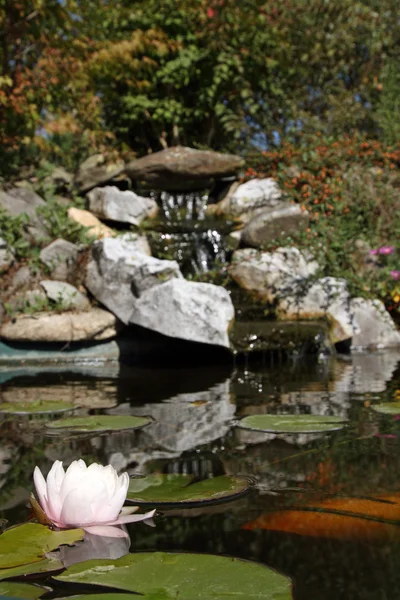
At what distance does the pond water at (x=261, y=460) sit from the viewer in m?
1.55

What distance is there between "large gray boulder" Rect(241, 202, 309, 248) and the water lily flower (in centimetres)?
649

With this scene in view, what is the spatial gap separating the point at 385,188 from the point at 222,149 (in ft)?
11.4

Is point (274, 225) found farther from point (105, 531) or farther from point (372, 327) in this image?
point (105, 531)

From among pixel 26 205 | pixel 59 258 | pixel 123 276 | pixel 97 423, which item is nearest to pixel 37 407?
A: pixel 97 423

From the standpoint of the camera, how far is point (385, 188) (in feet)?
27.8

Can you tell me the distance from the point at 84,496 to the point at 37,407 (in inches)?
84.2

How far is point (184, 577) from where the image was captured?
130 cm

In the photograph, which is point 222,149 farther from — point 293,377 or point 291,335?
point 293,377

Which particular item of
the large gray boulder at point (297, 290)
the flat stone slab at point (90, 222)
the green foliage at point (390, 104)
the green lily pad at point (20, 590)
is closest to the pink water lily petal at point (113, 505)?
the green lily pad at point (20, 590)

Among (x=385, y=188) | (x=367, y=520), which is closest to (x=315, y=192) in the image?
(x=385, y=188)

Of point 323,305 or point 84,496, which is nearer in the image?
point 84,496

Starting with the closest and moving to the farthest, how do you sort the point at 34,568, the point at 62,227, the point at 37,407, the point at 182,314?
the point at 34,568
the point at 37,407
the point at 182,314
the point at 62,227

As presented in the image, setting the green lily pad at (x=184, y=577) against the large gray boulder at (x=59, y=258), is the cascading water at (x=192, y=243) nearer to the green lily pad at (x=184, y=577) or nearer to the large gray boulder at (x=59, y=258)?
the large gray boulder at (x=59, y=258)

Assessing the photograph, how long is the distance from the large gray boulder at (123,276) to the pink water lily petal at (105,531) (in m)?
4.71
